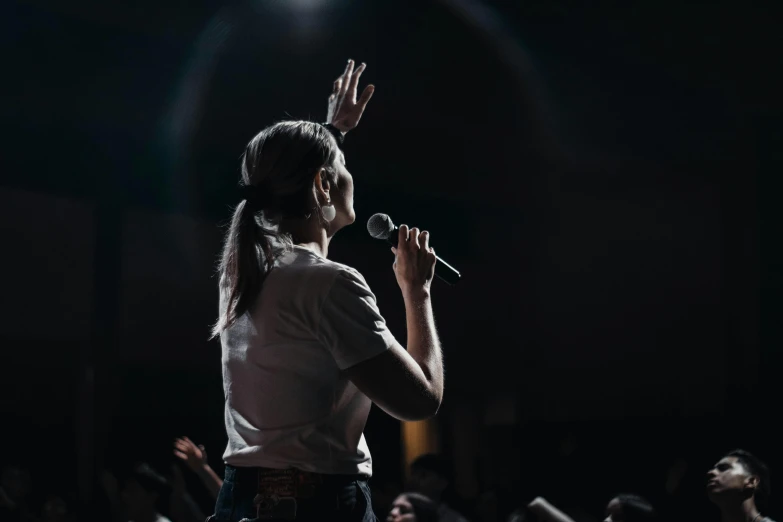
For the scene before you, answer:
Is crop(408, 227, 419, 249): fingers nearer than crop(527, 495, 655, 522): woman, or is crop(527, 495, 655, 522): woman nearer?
crop(408, 227, 419, 249): fingers

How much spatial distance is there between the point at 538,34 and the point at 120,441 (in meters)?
3.44

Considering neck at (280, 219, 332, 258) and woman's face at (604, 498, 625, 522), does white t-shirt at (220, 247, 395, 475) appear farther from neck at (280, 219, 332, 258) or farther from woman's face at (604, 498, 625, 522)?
woman's face at (604, 498, 625, 522)

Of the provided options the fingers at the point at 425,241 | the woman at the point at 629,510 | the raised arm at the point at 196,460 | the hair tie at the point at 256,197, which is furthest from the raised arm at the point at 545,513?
the hair tie at the point at 256,197

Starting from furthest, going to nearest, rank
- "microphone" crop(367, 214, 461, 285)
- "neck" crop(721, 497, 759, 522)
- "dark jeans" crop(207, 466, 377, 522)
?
"neck" crop(721, 497, 759, 522) → "microphone" crop(367, 214, 461, 285) → "dark jeans" crop(207, 466, 377, 522)

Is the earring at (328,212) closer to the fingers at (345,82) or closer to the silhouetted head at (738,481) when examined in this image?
the fingers at (345,82)

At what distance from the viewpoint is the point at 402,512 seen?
Result: 3535mm

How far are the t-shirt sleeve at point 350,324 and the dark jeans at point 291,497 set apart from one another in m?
0.12

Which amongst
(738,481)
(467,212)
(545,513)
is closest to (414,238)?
(738,481)

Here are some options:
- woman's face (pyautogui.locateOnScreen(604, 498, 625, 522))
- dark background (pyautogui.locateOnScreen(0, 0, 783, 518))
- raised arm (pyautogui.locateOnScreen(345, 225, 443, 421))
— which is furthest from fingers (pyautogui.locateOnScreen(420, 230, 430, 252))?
dark background (pyautogui.locateOnScreen(0, 0, 783, 518))

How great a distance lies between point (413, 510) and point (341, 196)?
2619 mm

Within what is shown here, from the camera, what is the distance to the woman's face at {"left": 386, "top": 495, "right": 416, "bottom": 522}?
11.5 feet

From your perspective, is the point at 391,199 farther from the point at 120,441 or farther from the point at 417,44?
the point at 120,441

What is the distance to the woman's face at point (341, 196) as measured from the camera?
1.11 metres


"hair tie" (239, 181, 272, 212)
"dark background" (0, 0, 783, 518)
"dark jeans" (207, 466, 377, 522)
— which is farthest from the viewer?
"dark background" (0, 0, 783, 518)
